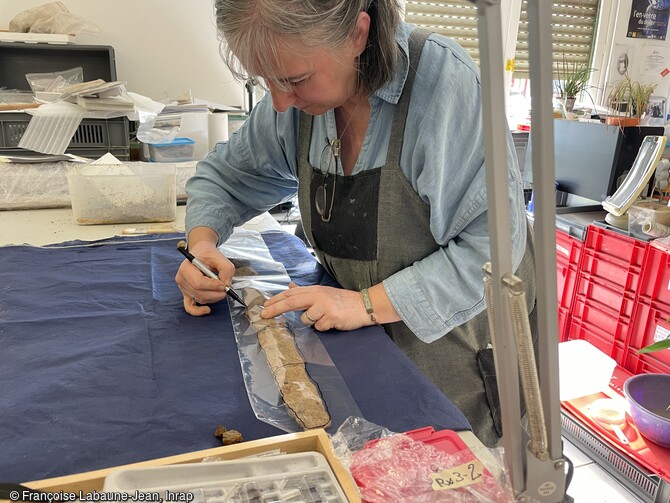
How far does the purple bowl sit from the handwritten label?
136 cm

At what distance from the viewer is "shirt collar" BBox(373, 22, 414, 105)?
0.88 metres

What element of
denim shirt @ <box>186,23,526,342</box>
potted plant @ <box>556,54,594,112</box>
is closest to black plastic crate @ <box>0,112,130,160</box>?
denim shirt @ <box>186,23,526,342</box>

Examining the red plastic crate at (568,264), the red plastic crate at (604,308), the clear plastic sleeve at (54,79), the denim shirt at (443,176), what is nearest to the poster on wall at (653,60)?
the red plastic crate at (568,264)

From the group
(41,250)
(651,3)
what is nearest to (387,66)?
(41,250)

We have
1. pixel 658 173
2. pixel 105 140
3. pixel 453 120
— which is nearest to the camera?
pixel 453 120

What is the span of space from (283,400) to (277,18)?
51cm

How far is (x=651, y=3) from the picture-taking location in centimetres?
327

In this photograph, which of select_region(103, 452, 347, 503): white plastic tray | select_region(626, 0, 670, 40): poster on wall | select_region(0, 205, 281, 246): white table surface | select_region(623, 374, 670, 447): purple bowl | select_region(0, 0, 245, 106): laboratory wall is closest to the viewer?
select_region(103, 452, 347, 503): white plastic tray

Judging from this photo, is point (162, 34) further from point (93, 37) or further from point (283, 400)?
point (283, 400)

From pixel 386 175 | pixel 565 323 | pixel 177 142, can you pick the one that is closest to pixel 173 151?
pixel 177 142

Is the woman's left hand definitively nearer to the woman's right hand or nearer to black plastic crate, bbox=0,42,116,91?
the woman's right hand

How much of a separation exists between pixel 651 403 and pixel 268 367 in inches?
59.2

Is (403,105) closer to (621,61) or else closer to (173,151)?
(173,151)

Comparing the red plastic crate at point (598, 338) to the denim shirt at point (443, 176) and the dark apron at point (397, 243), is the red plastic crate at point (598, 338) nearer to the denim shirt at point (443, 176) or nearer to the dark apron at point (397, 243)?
the dark apron at point (397, 243)
